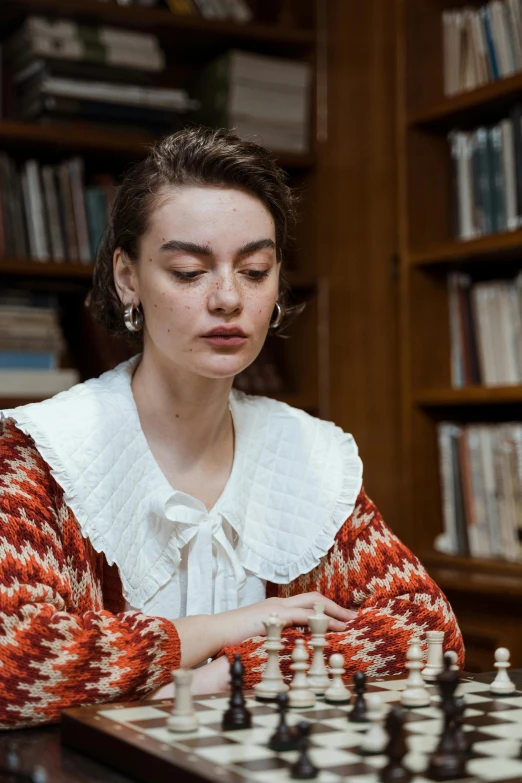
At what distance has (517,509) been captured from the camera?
274cm

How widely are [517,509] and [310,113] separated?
4.54ft

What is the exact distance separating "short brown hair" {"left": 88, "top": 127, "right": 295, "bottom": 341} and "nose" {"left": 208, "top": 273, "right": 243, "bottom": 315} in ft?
0.54

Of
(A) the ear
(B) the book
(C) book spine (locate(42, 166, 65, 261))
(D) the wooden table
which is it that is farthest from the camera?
(C) book spine (locate(42, 166, 65, 261))

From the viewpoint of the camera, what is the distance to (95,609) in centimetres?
152

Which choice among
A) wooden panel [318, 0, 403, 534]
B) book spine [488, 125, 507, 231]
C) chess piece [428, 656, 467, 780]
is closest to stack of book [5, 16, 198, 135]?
wooden panel [318, 0, 403, 534]

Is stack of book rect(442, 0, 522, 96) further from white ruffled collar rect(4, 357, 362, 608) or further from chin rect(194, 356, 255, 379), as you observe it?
chin rect(194, 356, 255, 379)

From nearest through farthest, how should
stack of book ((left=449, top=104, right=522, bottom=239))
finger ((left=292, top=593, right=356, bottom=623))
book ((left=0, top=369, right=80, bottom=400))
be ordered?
finger ((left=292, top=593, right=356, bottom=623))
stack of book ((left=449, top=104, right=522, bottom=239))
book ((left=0, top=369, right=80, bottom=400))

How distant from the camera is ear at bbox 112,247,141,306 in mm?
1725

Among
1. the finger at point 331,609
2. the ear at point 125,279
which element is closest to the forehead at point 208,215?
the ear at point 125,279

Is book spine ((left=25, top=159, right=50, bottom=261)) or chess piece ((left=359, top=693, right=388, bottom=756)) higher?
book spine ((left=25, top=159, right=50, bottom=261))

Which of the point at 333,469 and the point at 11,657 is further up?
the point at 333,469

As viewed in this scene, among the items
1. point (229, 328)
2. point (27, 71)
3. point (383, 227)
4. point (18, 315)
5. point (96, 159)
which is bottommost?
point (229, 328)

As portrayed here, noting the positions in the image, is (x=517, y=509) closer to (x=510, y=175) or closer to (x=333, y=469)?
(x=510, y=175)

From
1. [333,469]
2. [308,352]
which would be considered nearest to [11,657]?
[333,469]
